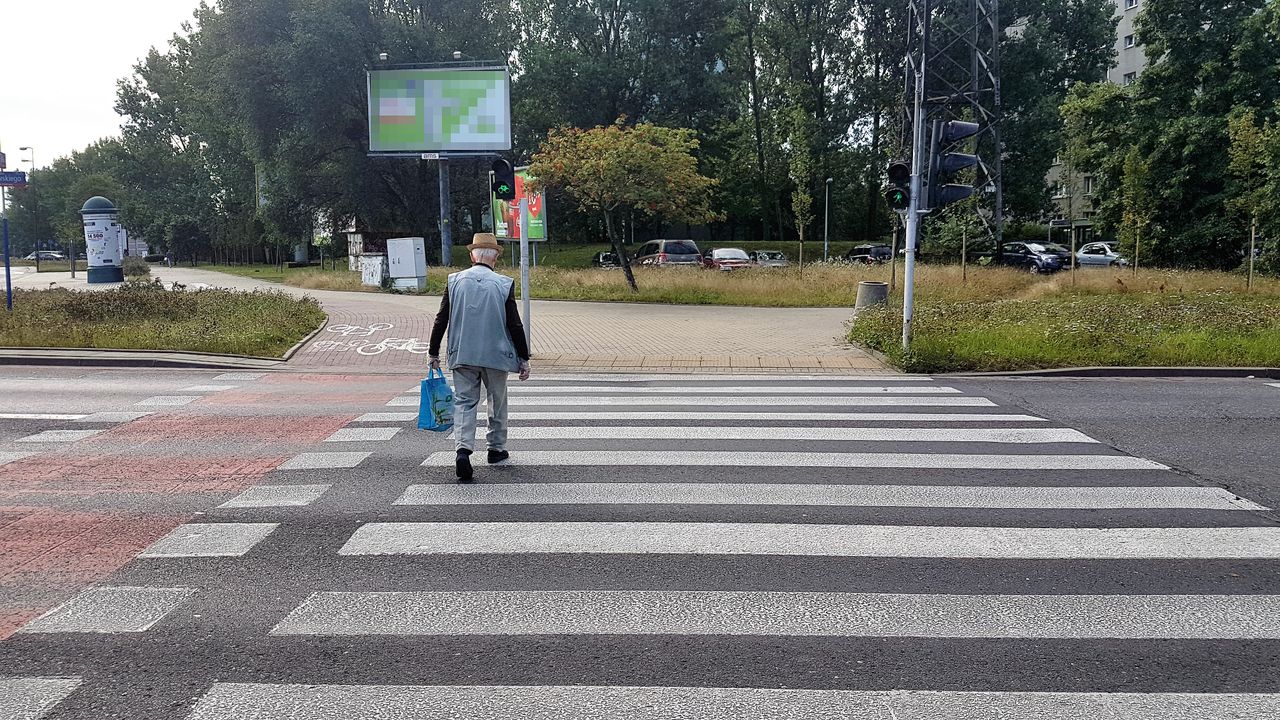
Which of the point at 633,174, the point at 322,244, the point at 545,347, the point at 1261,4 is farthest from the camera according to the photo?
the point at 322,244

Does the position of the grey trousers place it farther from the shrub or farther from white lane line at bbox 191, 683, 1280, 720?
the shrub

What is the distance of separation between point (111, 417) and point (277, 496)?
4.35 metres

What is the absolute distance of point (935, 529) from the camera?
5445 mm

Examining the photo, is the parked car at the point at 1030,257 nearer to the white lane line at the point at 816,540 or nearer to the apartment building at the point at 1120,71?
the apartment building at the point at 1120,71

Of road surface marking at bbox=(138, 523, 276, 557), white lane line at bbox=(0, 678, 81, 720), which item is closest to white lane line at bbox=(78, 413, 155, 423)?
road surface marking at bbox=(138, 523, 276, 557)

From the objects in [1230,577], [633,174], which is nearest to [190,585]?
[1230,577]

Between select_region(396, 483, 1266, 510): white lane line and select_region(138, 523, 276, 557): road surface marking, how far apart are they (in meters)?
0.96

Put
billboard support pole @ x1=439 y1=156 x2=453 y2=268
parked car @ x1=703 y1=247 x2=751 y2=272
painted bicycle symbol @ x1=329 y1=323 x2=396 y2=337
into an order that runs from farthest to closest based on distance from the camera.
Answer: billboard support pole @ x1=439 y1=156 x2=453 y2=268 → parked car @ x1=703 y1=247 x2=751 y2=272 → painted bicycle symbol @ x1=329 y1=323 x2=396 y2=337

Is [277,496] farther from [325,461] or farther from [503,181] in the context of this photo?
[503,181]

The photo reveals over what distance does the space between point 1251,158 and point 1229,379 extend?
18.8m

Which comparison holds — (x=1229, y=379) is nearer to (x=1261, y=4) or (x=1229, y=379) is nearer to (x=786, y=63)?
(x=1261, y=4)

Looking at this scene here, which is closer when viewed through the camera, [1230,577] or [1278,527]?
[1230,577]

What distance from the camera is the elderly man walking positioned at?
21.7 feet

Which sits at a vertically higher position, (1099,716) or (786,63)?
(786,63)
